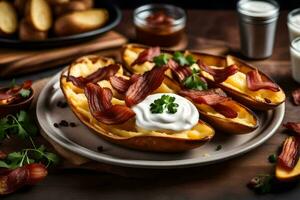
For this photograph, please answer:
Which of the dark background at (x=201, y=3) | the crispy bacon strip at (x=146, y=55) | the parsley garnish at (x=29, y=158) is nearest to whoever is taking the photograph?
the parsley garnish at (x=29, y=158)

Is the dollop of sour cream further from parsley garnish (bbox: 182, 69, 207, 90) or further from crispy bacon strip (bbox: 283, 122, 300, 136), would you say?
crispy bacon strip (bbox: 283, 122, 300, 136)

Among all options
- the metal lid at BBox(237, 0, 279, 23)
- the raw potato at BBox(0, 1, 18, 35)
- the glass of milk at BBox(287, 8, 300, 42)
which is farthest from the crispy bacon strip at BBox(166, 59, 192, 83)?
the raw potato at BBox(0, 1, 18, 35)

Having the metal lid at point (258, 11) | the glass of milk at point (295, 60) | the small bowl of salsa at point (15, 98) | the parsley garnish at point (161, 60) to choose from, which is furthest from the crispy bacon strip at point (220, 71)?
the small bowl of salsa at point (15, 98)

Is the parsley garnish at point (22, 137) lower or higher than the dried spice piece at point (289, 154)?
higher

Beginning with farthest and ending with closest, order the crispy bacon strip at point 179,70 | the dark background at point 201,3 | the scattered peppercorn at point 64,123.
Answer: the dark background at point 201,3
the crispy bacon strip at point 179,70
the scattered peppercorn at point 64,123

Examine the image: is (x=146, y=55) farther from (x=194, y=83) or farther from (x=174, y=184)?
(x=174, y=184)

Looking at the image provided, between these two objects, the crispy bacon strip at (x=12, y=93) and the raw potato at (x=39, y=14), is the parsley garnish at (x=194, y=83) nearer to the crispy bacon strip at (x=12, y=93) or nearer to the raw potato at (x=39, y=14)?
the crispy bacon strip at (x=12, y=93)

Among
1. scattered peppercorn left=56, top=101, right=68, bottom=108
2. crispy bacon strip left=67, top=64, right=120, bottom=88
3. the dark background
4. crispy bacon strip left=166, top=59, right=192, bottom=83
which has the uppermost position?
crispy bacon strip left=67, top=64, right=120, bottom=88
